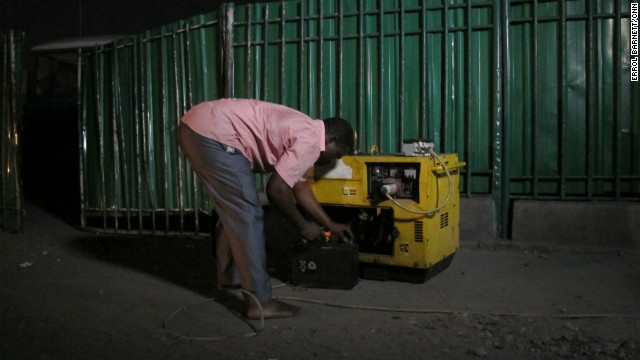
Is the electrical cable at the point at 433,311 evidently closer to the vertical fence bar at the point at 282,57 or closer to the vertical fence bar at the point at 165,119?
the vertical fence bar at the point at 282,57

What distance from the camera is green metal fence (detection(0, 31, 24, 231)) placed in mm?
7875

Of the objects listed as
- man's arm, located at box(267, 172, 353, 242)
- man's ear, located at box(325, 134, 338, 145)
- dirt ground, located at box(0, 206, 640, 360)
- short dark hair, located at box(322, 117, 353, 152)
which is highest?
short dark hair, located at box(322, 117, 353, 152)

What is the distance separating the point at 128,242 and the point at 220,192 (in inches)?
146

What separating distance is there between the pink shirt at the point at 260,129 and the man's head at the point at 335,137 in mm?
A: 101

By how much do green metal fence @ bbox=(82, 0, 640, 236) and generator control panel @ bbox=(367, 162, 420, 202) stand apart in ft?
5.62

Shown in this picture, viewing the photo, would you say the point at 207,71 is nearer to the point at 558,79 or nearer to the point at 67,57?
the point at 558,79

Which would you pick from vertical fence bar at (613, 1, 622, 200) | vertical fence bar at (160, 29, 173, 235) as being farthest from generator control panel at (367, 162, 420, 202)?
vertical fence bar at (160, 29, 173, 235)

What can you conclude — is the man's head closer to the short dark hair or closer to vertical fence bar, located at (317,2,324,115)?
the short dark hair

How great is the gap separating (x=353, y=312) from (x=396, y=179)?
123 cm

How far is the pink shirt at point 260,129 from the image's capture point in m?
4.18

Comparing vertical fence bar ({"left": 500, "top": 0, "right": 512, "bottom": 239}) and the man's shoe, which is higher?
vertical fence bar ({"left": 500, "top": 0, "right": 512, "bottom": 239})

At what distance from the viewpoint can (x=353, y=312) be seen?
4293mm

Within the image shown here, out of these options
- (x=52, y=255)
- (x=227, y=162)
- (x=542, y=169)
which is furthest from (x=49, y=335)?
(x=542, y=169)

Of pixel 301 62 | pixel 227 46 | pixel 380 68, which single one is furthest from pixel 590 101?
pixel 227 46
